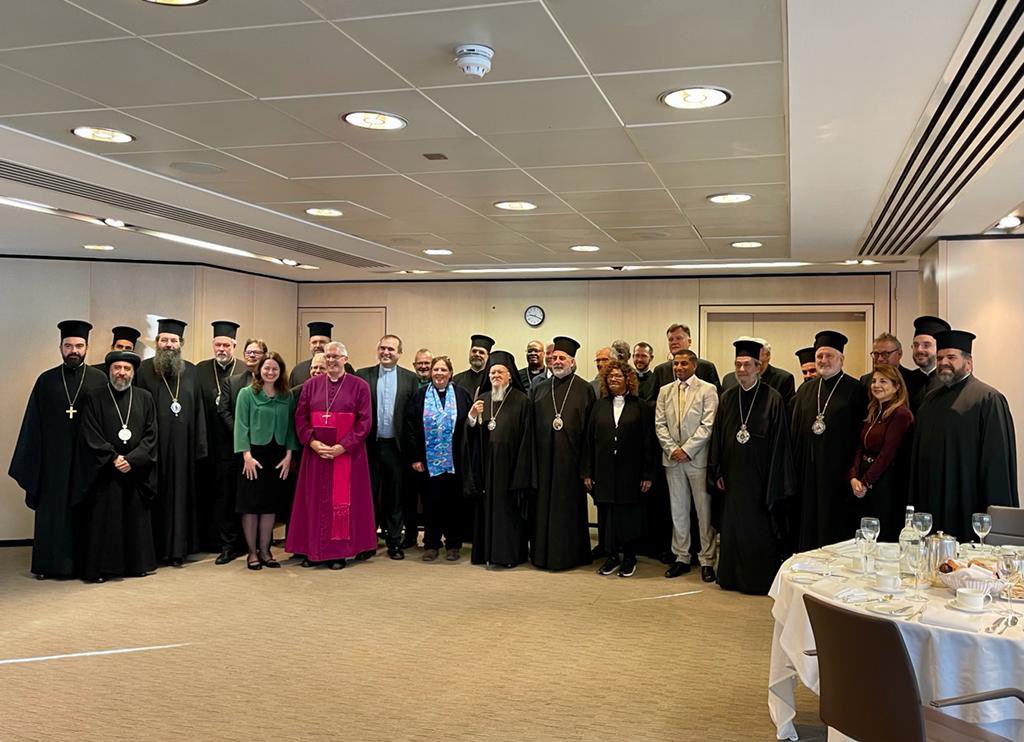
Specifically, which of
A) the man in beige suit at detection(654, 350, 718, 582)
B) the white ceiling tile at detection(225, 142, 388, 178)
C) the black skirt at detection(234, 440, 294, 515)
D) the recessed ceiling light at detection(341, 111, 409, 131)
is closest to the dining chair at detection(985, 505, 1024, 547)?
the man in beige suit at detection(654, 350, 718, 582)

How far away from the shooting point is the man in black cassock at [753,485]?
6641 mm

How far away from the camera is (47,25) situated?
121 inches

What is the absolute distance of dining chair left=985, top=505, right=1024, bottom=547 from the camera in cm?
457

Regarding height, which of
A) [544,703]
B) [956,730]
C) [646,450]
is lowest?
[544,703]

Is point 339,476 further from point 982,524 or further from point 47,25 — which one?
point 982,524

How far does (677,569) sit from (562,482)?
3.74 feet

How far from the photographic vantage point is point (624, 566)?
7.23 m

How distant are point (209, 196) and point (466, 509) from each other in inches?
144

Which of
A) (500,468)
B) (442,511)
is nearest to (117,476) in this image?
(442,511)

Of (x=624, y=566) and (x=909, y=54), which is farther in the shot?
(x=624, y=566)

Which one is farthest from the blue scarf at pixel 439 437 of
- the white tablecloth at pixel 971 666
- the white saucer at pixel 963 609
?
the white saucer at pixel 963 609

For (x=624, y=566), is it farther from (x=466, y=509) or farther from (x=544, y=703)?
(x=544, y=703)

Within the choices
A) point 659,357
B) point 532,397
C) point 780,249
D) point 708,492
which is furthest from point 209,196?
point 659,357

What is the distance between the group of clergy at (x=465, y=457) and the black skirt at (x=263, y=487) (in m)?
0.01
